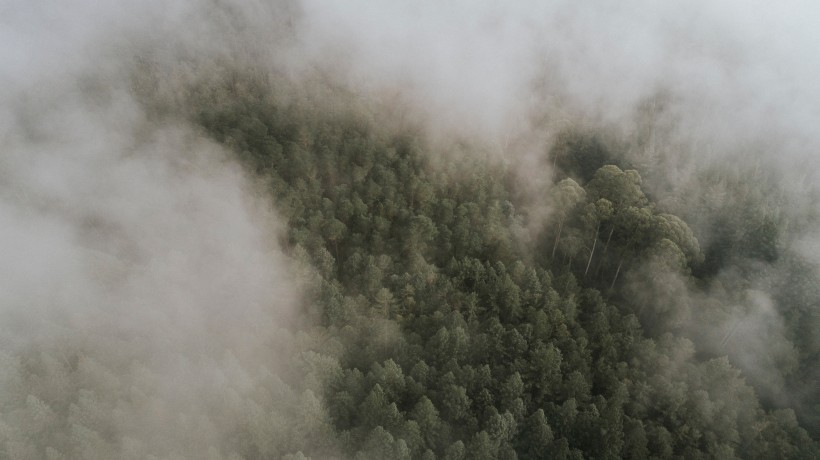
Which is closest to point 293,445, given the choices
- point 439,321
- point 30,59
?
point 439,321

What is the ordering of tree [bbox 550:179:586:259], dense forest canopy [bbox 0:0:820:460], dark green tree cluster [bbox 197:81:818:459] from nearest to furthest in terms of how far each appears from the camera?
dense forest canopy [bbox 0:0:820:460] → dark green tree cluster [bbox 197:81:818:459] → tree [bbox 550:179:586:259]

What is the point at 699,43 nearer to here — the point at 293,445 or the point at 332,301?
the point at 332,301

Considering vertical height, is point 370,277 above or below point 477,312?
above

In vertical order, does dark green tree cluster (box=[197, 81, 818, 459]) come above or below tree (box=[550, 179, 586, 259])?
below

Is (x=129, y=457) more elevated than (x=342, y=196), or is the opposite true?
(x=342, y=196)

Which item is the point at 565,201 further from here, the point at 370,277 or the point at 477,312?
the point at 370,277

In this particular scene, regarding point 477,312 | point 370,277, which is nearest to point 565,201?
point 477,312
